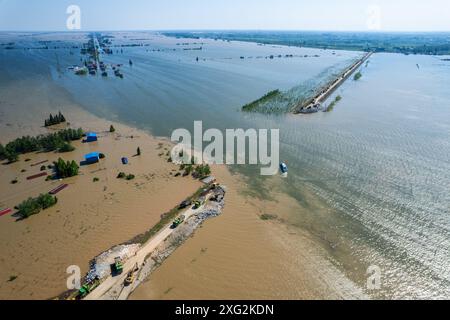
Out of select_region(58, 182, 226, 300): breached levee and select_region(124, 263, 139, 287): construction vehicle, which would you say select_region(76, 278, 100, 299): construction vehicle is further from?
select_region(124, 263, 139, 287): construction vehicle

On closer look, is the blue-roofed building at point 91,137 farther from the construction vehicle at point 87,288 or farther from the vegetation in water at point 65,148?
the construction vehicle at point 87,288

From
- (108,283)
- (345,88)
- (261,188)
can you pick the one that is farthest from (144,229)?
(345,88)

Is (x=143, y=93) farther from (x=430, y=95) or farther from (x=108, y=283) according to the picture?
(x=430, y=95)

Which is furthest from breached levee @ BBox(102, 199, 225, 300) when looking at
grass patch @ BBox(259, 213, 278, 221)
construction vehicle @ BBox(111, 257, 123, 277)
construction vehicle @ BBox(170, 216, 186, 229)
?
grass patch @ BBox(259, 213, 278, 221)

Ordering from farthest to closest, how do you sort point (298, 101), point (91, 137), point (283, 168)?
point (298, 101) < point (91, 137) < point (283, 168)

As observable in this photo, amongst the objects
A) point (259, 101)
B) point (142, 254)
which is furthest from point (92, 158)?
point (259, 101)

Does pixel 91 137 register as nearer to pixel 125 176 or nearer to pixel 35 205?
pixel 125 176

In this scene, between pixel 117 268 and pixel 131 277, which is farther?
pixel 117 268
